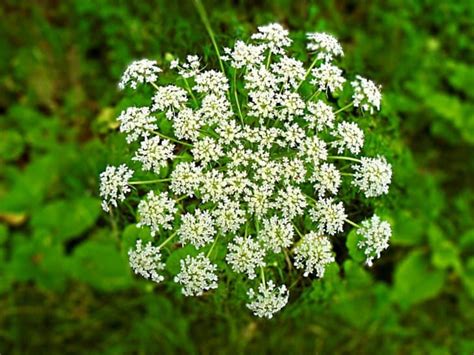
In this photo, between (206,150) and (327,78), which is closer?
(206,150)

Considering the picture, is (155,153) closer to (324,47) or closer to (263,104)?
(263,104)

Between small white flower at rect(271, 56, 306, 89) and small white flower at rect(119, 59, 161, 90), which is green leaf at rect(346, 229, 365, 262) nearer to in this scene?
small white flower at rect(271, 56, 306, 89)

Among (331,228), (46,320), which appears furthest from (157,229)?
(46,320)

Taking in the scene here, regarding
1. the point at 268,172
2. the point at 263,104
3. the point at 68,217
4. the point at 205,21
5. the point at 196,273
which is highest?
the point at 205,21

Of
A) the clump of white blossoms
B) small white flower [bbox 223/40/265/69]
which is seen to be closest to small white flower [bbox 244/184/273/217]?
the clump of white blossoms

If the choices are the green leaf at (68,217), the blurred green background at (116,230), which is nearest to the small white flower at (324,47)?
the blurred green background at (116,230)

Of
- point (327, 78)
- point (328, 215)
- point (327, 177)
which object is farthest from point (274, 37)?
point (328, 215)

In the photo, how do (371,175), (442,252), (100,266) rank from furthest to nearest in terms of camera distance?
(442,252), (100,266), (371,175)
